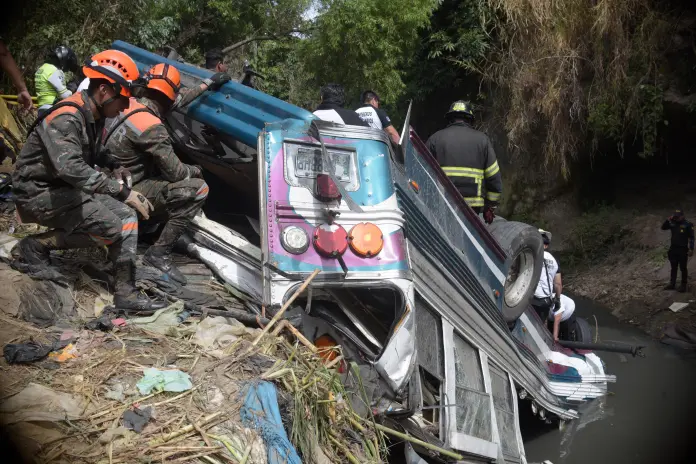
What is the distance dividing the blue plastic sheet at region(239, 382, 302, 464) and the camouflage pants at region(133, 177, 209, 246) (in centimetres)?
153

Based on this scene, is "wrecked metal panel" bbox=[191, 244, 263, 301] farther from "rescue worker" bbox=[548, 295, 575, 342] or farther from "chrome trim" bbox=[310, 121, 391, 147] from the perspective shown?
"rescue worker" bbox=[548, 295, 575, 342]

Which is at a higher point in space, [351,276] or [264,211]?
[264,211]

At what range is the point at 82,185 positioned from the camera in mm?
3475

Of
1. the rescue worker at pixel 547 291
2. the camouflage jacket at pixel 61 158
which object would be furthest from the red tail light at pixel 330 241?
the rescue worker at pixel 547 291

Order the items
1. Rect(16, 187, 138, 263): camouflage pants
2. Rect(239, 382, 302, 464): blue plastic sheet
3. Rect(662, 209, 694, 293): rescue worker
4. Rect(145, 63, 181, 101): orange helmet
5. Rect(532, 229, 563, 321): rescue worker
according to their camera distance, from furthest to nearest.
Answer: Rect(662, 209, 694, 293): rescue worker → Rect(532, 229, 563, 321): rescue worker → Rect(145, 63, 181, 101): orange helmet → Rect(16, 187, 138, 263): camouflage pants → Rect(239, 382, 302, 464): blue plastic sheet

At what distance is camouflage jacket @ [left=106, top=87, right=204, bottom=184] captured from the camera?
4.02 m

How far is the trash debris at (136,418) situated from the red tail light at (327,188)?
1.40 metres

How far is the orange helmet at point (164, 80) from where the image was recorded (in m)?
4.33

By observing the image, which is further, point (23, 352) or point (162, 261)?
point (162, 261)

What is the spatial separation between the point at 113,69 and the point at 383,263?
5.83 feet

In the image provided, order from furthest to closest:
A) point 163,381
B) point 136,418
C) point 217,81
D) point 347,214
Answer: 1. point 217,81
2. point 347,214
3. point 163,381
4. point 136,418

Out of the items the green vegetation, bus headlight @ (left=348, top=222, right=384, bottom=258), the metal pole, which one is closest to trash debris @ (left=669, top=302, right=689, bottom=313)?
the green vegetation

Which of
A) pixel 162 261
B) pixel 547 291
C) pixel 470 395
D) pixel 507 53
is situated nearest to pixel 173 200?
pixel 162 261

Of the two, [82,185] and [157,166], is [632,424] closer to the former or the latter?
[157,166]
